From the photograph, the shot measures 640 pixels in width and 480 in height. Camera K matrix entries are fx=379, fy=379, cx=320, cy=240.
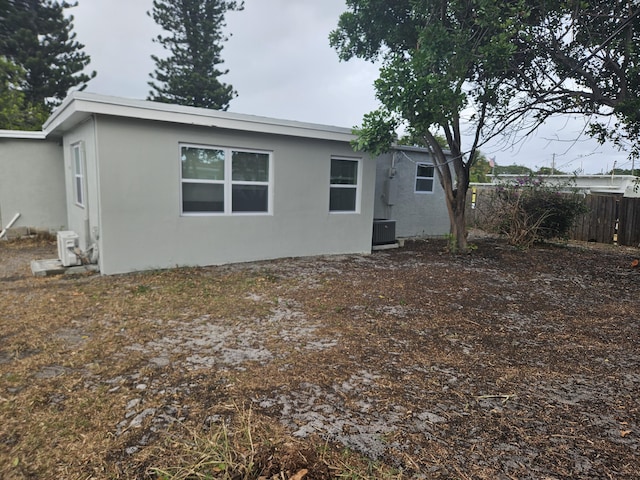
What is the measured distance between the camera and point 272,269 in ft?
23.5

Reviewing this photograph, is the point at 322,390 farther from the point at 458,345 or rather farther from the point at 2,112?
Result: the point at 2,112

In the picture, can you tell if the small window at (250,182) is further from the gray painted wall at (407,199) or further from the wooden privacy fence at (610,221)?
the wooden privacy fence at (610,221)

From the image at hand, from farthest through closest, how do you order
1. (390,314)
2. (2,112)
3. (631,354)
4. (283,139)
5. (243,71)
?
(243,71)
(2,112)
(283,139)
(390,314)
(631,354)

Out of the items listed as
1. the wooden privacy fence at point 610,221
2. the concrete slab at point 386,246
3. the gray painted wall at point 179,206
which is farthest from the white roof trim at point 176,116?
the wooden privacy fence at point 610,221

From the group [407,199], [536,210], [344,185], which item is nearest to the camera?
[344,185]

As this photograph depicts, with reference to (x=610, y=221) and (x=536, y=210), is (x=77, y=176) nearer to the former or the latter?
(x=536, y=210)

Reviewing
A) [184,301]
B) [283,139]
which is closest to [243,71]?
[283,139]

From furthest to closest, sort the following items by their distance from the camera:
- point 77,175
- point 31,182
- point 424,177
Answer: point 424,177, point 31,182, point 77,175

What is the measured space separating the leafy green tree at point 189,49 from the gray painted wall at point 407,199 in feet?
55.4

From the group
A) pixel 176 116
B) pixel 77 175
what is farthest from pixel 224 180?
pixel 77 175

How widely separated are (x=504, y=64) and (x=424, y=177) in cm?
590

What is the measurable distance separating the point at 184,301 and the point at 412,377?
128 inches

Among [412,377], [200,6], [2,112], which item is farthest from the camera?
[200,6]

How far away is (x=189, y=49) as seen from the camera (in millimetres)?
24266
